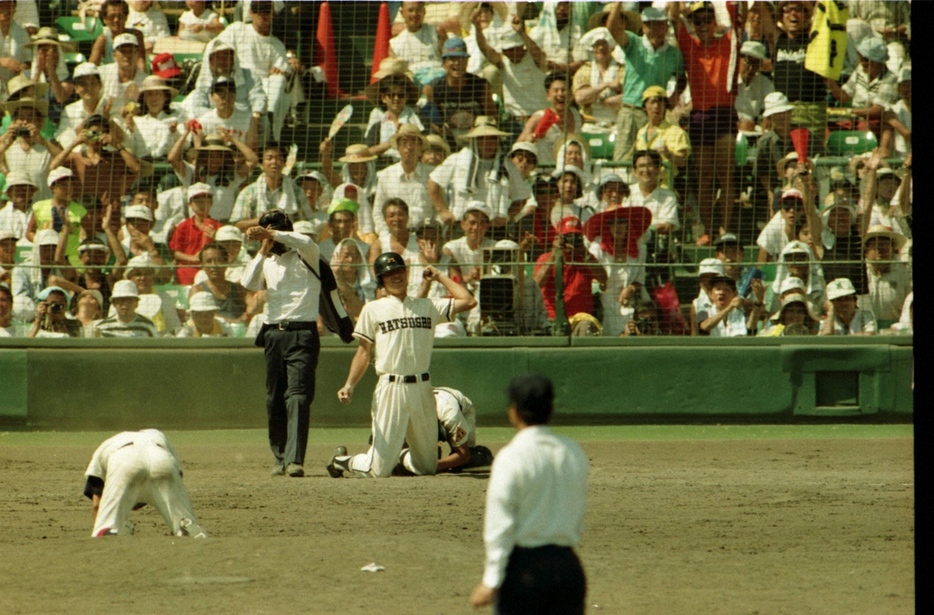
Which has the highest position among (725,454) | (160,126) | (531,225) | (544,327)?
(160,126)

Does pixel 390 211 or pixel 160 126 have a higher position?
pixel 160 126

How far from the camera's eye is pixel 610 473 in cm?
1019

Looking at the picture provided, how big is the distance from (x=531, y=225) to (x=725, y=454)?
3043mm

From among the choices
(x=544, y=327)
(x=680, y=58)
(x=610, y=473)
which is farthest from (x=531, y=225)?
(x=610, y=473)

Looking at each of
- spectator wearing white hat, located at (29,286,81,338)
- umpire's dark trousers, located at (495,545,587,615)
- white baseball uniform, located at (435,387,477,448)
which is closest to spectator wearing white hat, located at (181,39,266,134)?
spectator wearing white hat, located at (29,286,81,338)

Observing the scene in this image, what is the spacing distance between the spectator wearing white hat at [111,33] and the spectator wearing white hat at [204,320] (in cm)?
288

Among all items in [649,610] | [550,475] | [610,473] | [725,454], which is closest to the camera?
[550,475]

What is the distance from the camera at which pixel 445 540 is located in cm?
752

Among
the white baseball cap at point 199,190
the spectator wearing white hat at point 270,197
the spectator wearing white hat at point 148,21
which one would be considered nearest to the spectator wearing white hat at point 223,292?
the spectator wearing white hat at point 270,197

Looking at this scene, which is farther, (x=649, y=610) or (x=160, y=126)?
(x=160, y=126)

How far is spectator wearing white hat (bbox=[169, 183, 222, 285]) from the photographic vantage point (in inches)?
504

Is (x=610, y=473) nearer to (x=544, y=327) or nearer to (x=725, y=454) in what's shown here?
(x=725, y=454)

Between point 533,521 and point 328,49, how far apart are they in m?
10.2

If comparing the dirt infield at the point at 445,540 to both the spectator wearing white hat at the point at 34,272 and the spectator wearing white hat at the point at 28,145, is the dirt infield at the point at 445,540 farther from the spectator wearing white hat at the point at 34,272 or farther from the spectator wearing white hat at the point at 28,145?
the spectator wearing white hat at the point at 28,145
